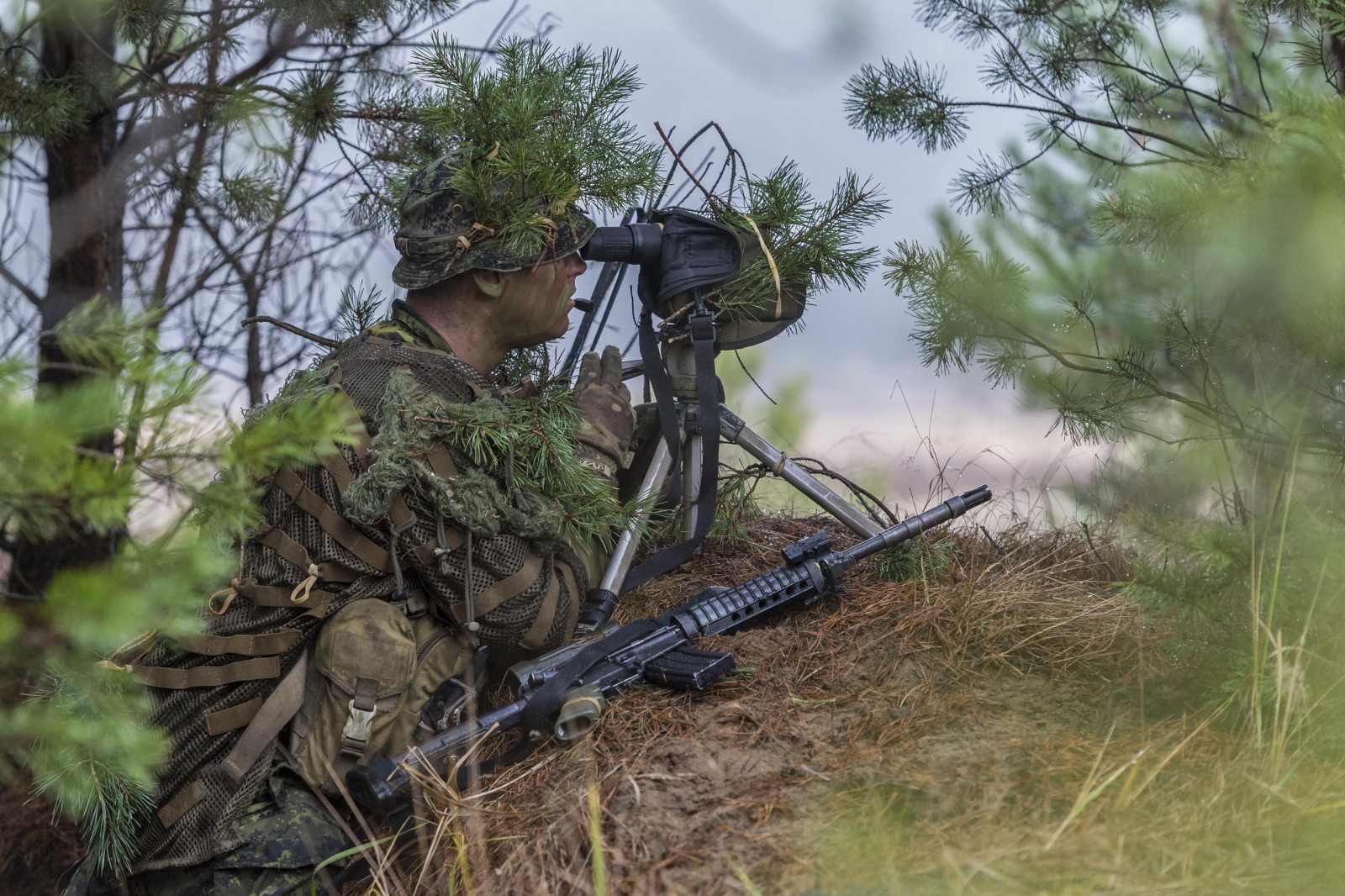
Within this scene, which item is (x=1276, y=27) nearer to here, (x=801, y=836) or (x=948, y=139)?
(x=948, y=139)

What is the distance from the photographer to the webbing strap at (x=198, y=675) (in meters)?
2.66

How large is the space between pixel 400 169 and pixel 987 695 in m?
3.00

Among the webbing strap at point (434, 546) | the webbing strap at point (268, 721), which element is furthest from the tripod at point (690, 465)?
the webbing strap at point (268, 721)

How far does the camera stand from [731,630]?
10.3 ft

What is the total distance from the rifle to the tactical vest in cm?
20

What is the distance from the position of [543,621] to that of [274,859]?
3.03 ft

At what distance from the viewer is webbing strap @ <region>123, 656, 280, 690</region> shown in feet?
8.74

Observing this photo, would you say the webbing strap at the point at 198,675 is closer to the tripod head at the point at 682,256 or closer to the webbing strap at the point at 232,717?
the webbing strap at the point at 232,717

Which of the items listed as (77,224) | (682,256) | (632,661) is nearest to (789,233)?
(682,256)

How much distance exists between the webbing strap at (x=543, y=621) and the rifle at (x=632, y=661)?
0.07 m

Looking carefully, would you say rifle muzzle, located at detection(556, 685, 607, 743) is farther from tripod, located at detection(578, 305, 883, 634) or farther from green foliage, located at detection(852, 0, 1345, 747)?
green foliage, located at detection(852, 0, 1345, 747)

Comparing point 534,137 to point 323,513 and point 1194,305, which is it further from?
point 1194,305

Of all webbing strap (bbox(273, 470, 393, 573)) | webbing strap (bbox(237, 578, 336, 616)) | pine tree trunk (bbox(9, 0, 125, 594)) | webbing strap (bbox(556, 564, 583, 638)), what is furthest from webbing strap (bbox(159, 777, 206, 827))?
pine tree trunk (bbox(9, 0, 125, 594))

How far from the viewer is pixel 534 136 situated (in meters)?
2.68
